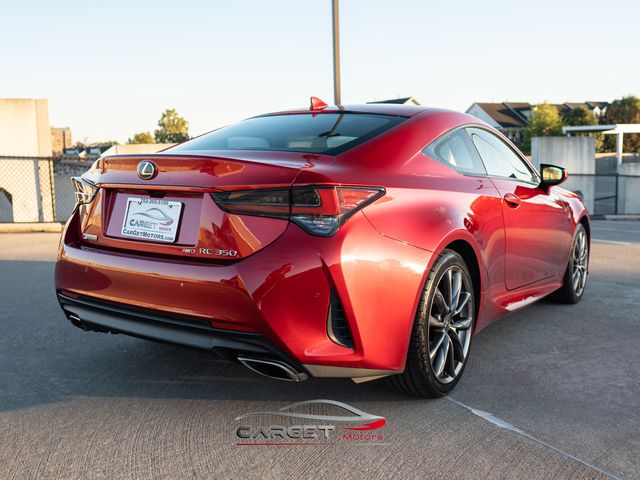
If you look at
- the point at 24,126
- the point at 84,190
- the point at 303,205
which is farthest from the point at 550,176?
the point at 24,126

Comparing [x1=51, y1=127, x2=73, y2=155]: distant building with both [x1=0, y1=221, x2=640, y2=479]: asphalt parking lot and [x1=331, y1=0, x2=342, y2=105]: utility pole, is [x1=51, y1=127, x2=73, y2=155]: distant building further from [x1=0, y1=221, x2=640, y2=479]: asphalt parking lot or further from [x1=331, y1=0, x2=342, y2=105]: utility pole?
[x1=0, y1=221, x2=640, y2=479]: asphalt parking lot

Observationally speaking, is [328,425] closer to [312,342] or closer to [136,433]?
[312,342]

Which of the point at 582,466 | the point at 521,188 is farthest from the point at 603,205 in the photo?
the point at 582,466

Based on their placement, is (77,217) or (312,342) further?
(77,217)

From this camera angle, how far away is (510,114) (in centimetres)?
9500

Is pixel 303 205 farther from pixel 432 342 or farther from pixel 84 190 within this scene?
pixel 84 190

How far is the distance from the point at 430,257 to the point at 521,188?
165 centimetres

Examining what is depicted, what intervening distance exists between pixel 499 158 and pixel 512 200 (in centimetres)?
40

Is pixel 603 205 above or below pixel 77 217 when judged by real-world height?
below

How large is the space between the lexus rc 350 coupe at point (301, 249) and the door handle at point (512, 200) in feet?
1.05

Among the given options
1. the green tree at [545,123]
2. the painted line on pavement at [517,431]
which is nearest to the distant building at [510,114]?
the green tree at [545,123]

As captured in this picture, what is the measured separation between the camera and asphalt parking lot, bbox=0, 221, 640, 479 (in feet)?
8.80

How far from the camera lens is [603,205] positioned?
29500 mm

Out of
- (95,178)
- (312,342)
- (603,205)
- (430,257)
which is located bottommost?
(603,205)
